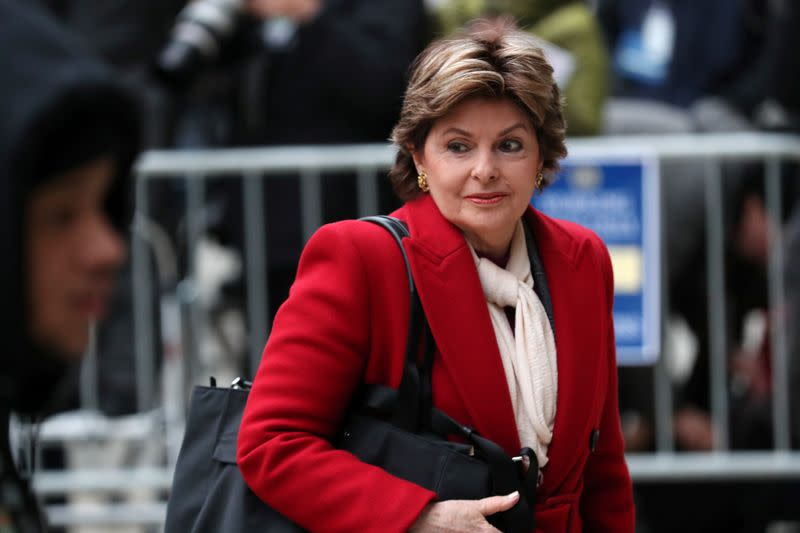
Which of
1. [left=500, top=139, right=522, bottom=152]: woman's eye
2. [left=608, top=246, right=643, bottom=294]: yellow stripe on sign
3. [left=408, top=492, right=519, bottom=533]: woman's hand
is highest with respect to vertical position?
[left=500, top=139, right=522, bottom=152]: woman's eye

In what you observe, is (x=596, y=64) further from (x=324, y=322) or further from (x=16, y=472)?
(x=16, y=472)

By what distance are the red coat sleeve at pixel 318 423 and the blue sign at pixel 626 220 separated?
2.65 meters

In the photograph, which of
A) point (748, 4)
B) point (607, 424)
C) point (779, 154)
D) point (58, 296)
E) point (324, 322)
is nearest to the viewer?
point (58, 296)

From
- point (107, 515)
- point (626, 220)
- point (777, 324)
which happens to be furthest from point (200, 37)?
point (777, 324)

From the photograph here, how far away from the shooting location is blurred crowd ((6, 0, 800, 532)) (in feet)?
17.3

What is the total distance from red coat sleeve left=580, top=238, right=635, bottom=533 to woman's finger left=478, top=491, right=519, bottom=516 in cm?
32

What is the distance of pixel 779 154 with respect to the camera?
5.38 meters

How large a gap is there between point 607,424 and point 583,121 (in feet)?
8.51

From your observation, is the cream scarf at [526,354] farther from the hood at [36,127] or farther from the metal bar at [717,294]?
the metal bar at [717,294]

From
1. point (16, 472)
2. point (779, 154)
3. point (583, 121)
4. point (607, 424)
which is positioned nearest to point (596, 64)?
point (583, 121)

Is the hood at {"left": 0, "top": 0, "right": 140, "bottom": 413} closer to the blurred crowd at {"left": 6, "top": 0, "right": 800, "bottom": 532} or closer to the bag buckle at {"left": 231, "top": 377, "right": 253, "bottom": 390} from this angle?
the bag buckle at {"left": 231, "top": 377, "right": 253, "bottom": 390}

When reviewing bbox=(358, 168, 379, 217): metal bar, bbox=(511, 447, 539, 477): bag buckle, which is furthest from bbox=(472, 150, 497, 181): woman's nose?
bbox=(358, 168, 379, 217): metal bar

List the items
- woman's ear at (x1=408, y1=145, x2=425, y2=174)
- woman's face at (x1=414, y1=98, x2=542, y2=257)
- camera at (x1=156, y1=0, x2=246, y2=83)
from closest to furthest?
woman's face at (x1=414, y1=98, x2=542, y2=257) < woman's ear at (x1=408, y1=145, x2=425, y2=174) < camera at (x1=156, y1=0, x2=246, y2=83)

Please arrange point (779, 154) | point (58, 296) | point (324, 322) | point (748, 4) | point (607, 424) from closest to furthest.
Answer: point (58, 296), point (324, 322), point (607, 424), point (779, 154), point (748, 4)
